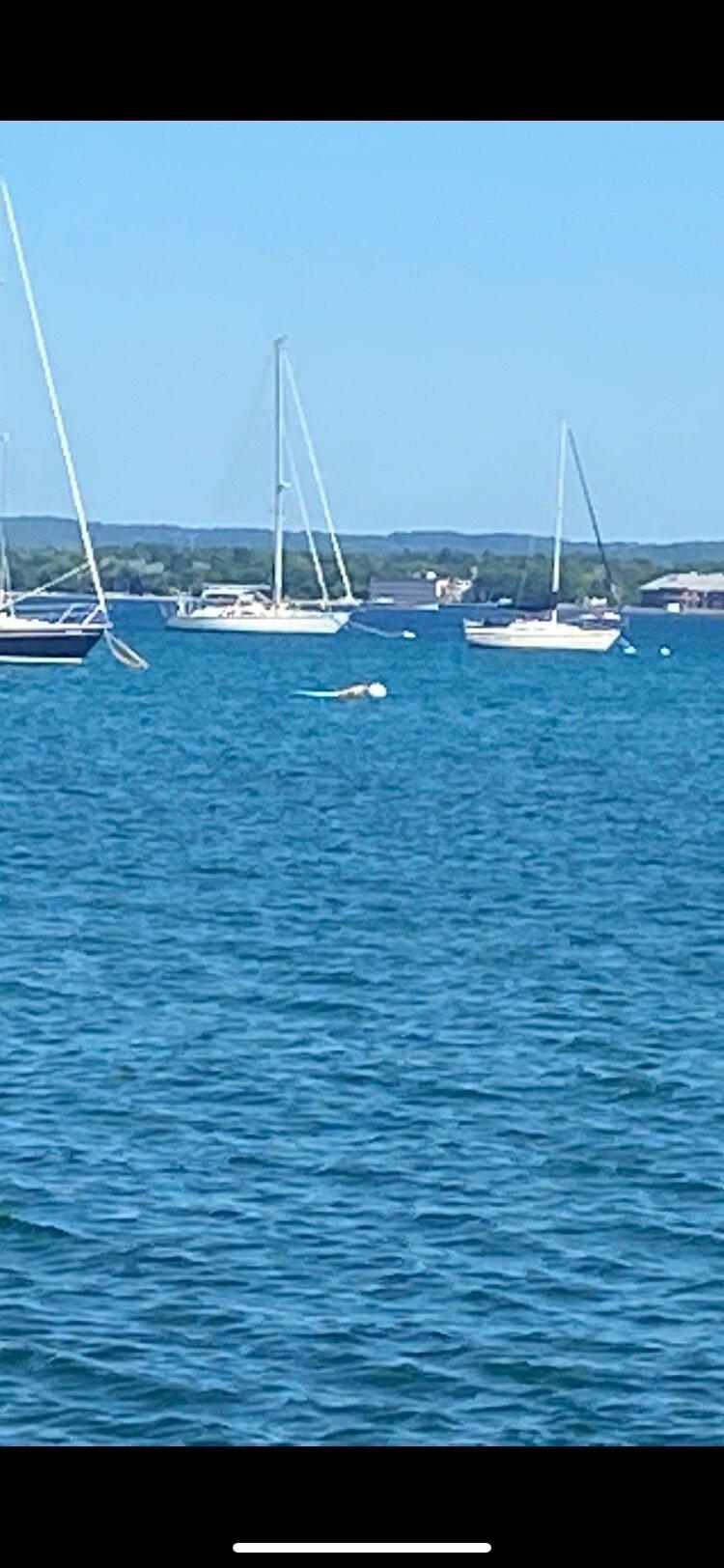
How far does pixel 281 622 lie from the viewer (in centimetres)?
7888

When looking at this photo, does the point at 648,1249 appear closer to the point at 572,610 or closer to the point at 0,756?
the point at 0,756

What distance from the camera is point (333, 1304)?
934 cm

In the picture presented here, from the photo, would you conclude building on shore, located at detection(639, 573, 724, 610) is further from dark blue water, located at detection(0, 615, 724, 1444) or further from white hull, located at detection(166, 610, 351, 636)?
dark blue water, located at detection(0, 615, 724, 1444)

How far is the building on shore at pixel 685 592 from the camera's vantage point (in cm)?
13212

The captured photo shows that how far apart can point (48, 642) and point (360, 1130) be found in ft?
160

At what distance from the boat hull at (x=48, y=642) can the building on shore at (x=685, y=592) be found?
235ft

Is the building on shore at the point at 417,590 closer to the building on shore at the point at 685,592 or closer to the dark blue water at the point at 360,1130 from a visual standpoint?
the building on shore at the point at 685,592

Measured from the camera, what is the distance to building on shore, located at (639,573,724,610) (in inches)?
5202

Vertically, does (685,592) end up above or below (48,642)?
Answer: above

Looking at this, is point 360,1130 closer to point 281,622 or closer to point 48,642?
point 48,642

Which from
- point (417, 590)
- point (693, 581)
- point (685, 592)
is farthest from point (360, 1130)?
point (693, 581)

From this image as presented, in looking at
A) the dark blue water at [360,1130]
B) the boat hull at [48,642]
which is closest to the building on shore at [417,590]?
the boat hull at [48,642]

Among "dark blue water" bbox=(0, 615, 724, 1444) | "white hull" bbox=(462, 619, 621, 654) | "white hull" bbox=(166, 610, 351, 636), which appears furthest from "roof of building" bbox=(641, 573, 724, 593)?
"dark blue water" bbox=(0, 615, 724, 1444)
